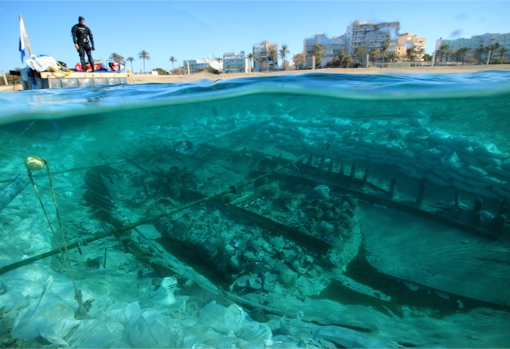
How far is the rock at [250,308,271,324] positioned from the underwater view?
0.02 meters

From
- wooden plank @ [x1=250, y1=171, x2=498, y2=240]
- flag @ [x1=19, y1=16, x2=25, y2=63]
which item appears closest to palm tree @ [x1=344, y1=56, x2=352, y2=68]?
wooden plank @ [x1=250, y1=171, x2=498, y2=240]

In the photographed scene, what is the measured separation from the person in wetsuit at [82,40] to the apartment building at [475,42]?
10304mm

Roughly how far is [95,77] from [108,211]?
4.84 meters

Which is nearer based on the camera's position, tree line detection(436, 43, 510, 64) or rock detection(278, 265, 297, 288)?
rock detection(278, 265, 297, 288)

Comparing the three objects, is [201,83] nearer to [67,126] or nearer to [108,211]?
[108,211]

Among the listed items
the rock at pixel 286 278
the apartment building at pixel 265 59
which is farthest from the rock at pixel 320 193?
the apartment building at pixel 265 59

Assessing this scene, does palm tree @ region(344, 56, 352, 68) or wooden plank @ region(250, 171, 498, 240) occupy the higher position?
palm tree @ region(344, 56, 352, 68)

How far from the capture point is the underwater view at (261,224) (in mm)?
2768

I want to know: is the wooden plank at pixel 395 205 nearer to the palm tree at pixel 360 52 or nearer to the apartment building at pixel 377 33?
the palm tree at pixel 360 52

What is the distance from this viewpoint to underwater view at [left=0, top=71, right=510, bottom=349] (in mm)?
2768

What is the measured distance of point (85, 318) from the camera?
8.54 ft

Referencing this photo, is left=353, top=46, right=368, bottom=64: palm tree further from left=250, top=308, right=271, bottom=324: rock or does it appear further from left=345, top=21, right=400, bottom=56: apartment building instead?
left=250, top=308, right=271, bottom=324: rock

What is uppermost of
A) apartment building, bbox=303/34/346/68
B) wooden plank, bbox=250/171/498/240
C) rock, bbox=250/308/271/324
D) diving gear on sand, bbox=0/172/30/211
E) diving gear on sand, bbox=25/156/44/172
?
apartment building, bbox=303/34/346/68

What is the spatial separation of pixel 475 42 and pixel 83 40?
1127cm
